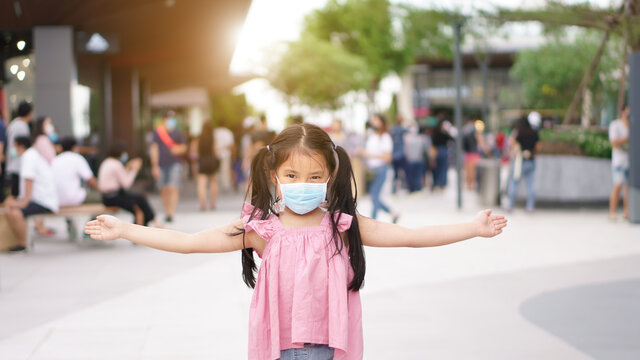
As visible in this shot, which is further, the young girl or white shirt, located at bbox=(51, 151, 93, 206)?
white shirt, located at bbox=(51, 151, 93, 206)

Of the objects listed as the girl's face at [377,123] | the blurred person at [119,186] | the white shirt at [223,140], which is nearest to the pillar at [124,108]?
the white shirt at [223,140]

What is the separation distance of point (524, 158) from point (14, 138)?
825cm

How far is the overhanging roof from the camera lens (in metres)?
14.6

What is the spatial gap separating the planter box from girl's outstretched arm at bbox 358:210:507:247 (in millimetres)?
12014

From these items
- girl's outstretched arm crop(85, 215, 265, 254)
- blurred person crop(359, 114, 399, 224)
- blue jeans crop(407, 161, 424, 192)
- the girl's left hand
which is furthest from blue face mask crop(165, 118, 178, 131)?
the girl's left hand

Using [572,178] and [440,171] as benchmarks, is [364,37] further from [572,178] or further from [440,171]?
[572,178]

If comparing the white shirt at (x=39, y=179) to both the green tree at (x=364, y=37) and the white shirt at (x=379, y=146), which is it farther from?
the green tree at (x=364, y=37)

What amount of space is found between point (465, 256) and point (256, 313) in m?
6.38

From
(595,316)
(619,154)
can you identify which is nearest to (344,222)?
(595,316)

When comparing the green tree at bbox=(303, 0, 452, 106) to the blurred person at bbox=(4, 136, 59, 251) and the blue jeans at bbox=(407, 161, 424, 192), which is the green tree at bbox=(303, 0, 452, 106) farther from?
the blurred person at bbox=(4, 136, 59, 251)

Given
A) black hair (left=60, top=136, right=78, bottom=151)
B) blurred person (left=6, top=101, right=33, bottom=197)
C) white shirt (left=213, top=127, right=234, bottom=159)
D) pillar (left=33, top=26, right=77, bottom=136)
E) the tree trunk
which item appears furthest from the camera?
white shirt (left=213, top=127, right=234, bottom=159)

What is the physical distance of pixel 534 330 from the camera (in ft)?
18.2

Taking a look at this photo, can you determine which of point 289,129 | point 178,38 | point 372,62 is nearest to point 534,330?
point 289,129

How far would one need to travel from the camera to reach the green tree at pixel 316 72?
48094 mm
